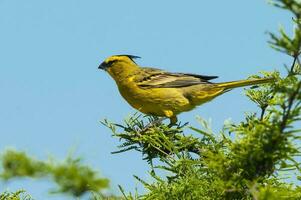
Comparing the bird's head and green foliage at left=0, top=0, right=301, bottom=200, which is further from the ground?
the bird's head

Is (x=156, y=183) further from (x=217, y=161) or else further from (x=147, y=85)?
(x=147, y=85)

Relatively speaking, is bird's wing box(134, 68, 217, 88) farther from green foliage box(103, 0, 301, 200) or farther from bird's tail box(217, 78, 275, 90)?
green foliage box(103, 0, 301, 200)

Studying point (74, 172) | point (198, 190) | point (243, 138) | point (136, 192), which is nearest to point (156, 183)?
point (136, 192)

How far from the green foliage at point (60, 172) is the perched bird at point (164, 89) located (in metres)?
5.82

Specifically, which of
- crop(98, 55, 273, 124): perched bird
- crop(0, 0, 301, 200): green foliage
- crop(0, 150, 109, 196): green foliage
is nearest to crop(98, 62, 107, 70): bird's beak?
crop(98, 55, 273, 124): perched bird

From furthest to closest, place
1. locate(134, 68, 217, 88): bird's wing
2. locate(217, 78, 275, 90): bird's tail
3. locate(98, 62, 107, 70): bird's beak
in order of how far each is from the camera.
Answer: locate(98, 62, 107, 70): bird's beak → locate(134, 68, 217, 88): bird's wing → locate(217, 78, 275, 90): bird's tail

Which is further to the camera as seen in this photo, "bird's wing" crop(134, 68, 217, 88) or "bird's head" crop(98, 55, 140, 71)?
"bird's head" crop(98, 55, 140, 71)

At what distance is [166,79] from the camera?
364 inches

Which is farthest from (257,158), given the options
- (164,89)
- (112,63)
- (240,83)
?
(112,63)

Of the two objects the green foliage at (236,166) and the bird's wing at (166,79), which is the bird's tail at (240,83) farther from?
the green foliage at (236,166)

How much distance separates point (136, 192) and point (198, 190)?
72cm

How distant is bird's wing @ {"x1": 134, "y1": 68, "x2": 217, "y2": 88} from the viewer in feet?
28.9

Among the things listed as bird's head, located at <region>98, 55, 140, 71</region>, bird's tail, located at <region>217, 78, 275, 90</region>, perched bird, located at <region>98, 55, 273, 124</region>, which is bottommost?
bird's tail, located at <region>217, 78, 275, 90</region>

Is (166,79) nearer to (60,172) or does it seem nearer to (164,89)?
(164,89)
